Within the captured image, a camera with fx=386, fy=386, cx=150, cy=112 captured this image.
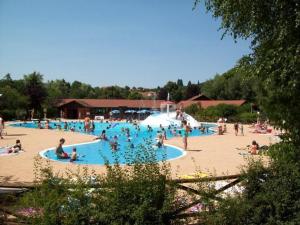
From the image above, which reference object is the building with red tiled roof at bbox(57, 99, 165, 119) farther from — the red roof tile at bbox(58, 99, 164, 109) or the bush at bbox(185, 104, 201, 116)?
the bush at bbox(185, 104, 201, 116)

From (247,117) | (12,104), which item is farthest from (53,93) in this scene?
(247,117)

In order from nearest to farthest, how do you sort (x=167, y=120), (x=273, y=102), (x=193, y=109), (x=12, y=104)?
1. (x=273, y=102)
2. (x=167, y=120)
3. (x=12, y=104)
4. (x=193, y=109)

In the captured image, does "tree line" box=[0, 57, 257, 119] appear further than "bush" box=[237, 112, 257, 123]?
Yes

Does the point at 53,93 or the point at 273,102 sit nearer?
the point at 273,102

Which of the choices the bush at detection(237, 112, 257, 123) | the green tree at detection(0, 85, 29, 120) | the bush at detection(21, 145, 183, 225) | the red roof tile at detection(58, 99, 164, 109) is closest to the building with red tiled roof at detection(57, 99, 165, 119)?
the red roof tile at detection(58, 99, 164, 109)

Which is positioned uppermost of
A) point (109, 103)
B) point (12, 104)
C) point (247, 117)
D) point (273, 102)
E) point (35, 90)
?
point (35, 90)

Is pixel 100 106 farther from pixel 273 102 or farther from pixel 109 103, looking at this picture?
pixel 273 102

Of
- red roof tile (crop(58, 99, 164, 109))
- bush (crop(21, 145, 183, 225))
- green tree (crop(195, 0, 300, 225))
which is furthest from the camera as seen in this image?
red roof tile (crop(58, 99, 164, 109))

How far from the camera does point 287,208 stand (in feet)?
24.2

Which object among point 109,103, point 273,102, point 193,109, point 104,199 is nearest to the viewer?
point 104,199

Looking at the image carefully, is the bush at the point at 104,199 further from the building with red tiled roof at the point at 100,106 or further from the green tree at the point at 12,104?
the building with red tiled roof at the point at 100,106

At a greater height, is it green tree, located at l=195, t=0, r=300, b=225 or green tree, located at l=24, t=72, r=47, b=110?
green tree, located at l=24, t=72, r=47, b=110

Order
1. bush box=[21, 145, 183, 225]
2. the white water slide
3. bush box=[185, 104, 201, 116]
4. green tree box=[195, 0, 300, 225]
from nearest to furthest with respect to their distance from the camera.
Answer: bush box=[21, 145, 183, 225], green tree box=[195, 0, 300, 225], the white water slide, bush box=[185, 104, 201, 116]

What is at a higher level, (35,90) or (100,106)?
(35,90)
